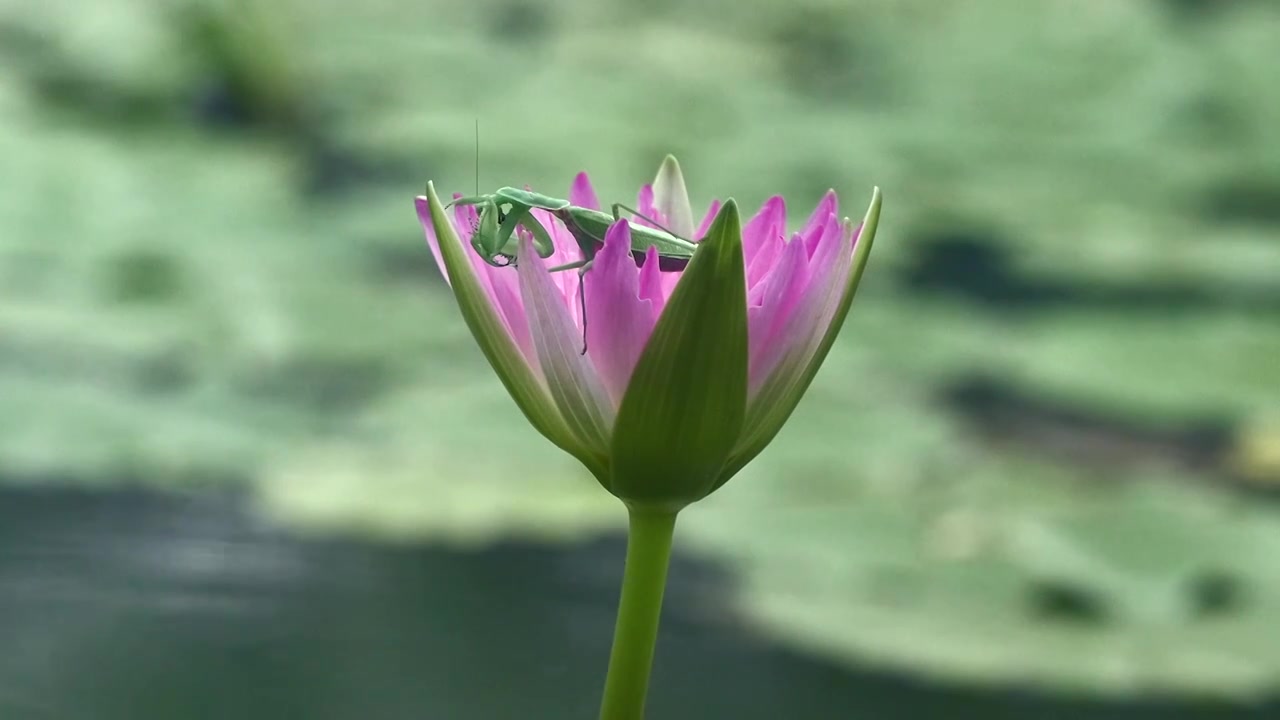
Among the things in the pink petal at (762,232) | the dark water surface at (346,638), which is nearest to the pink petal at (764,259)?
the pink petal at (762,232)

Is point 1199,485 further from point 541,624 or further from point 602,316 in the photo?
point 602,316

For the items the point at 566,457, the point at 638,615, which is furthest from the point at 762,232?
the point at 566,457

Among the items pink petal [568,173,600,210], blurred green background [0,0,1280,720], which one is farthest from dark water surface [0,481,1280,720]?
pink petal [568,173,600,210]

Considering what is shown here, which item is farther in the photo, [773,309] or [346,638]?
[346,638]

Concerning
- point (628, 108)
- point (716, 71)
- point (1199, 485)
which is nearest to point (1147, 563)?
point (1199, 485)

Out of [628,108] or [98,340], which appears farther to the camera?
[628,108]

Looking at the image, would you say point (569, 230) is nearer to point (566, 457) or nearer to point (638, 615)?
point (638, 615)
